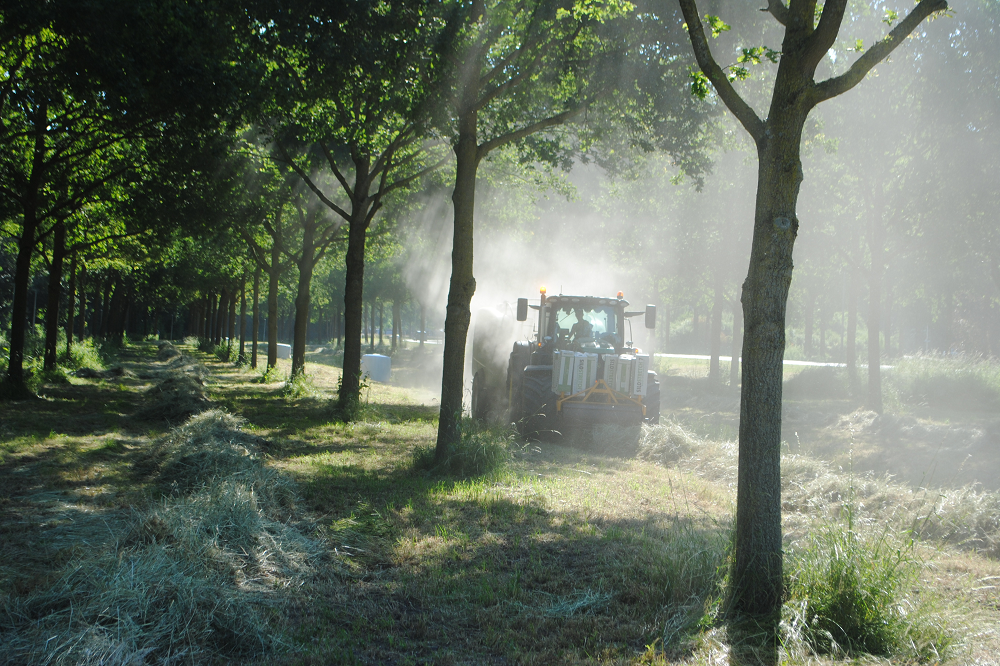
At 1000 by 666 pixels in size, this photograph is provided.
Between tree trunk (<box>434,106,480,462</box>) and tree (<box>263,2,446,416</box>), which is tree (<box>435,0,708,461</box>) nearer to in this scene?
tree trunk (<box>434,106,480,462</box>)

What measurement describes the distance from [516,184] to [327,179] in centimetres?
542

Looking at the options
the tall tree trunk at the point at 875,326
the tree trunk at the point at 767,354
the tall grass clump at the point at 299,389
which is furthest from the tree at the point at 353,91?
the tall tree trunk at the point at 875,326

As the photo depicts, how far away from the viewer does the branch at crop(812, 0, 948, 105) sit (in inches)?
167

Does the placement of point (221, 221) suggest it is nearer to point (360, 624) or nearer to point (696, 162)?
point (696, 162)

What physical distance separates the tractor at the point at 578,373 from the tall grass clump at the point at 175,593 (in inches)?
245

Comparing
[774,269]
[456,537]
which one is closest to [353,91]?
[456,537]

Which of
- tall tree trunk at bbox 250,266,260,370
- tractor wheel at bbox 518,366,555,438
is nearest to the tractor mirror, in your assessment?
tractor wheel at bbox 518,366,555,438

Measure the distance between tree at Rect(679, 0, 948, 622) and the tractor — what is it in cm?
642

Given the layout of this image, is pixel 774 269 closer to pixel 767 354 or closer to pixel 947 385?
pixel 767 354

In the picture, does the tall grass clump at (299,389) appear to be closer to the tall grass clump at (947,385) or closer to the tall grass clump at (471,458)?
the tall grass clump at (471,458)

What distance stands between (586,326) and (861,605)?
367 inches

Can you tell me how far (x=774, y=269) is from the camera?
429cm

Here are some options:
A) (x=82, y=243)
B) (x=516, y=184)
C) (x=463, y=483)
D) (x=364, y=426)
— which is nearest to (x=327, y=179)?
(x=516, y=184)

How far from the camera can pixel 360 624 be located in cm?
405
